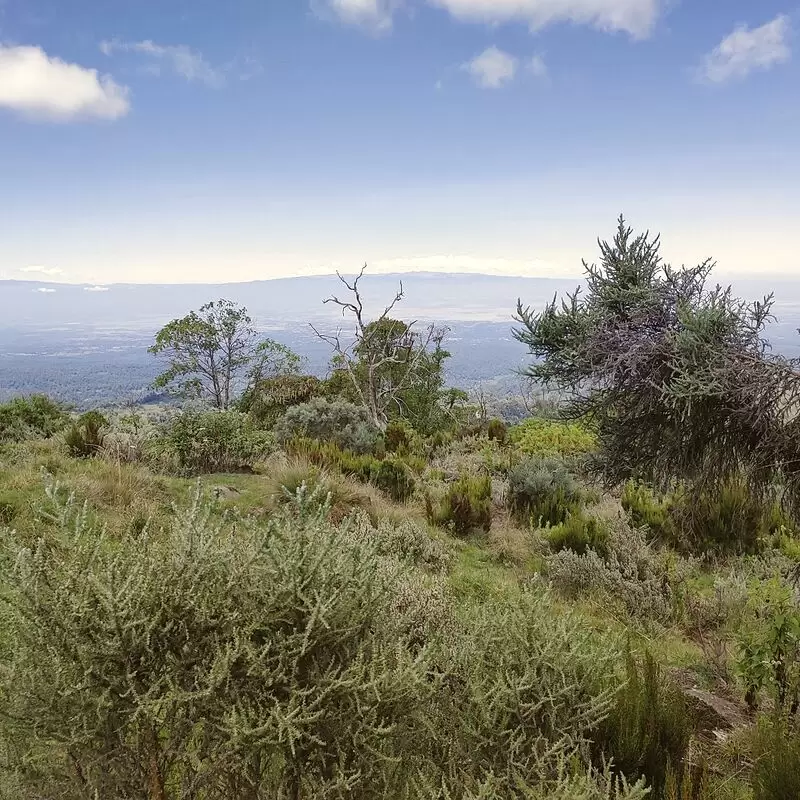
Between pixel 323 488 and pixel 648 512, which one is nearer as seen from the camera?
pixel 323 488

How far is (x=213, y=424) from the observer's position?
9.66m

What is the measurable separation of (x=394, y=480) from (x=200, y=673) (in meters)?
7.34

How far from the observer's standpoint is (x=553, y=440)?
13.3m

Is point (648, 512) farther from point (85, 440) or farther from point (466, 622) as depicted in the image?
point (85, 440)

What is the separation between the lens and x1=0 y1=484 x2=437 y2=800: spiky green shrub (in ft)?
6.92

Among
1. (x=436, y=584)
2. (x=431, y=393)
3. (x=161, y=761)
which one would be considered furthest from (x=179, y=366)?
(x=161, y=761)

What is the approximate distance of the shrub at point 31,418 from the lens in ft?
36.9

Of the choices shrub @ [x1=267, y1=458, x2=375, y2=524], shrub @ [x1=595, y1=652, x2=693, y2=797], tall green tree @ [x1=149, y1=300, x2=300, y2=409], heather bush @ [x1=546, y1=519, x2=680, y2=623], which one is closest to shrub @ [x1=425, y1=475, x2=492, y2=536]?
shrub @ [x1=267, y1=458, x2=375, y2=524]

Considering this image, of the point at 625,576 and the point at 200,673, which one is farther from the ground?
the point at 200,673

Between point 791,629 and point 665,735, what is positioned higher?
point 791,629

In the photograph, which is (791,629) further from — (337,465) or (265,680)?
(337,465)

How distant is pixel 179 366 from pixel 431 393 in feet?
45.2

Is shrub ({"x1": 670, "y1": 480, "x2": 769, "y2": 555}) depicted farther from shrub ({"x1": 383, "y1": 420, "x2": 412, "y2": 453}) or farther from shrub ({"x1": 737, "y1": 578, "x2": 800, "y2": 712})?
shrub ({"x1": 383, "y1": 420, "x2": 412, "y2": 453})

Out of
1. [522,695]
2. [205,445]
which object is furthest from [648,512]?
[205,445]
